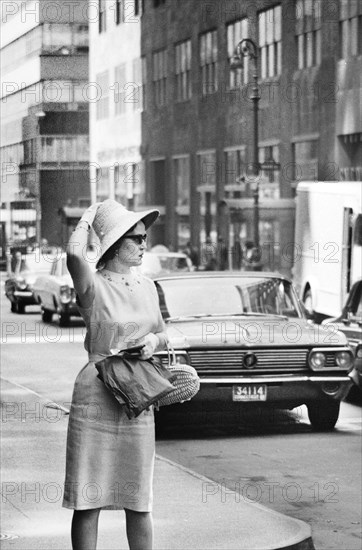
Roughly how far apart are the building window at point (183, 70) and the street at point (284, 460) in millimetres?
39572

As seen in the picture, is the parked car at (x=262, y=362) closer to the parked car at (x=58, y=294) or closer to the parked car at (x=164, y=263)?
the parked car at (x=58, y=294)

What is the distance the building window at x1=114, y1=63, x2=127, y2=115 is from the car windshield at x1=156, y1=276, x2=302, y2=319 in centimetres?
5199

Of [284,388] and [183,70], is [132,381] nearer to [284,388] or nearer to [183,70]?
[284,388]

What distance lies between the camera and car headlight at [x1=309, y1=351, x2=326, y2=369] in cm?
1449

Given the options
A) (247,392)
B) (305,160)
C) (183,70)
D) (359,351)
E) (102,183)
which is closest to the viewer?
(247,392)

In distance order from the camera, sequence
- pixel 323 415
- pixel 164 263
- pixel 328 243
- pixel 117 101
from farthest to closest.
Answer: pixel 117 101
pixel 164 263
pixel 328 243
pixel 323 415

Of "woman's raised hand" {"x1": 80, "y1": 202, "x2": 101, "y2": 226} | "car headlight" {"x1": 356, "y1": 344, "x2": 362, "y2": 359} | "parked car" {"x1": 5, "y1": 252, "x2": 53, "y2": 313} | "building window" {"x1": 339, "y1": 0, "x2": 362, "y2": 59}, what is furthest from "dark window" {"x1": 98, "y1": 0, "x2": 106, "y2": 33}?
"woman's raised hand" {"x1": 80, "y1": 202, "x2": 101, "y2": 226}

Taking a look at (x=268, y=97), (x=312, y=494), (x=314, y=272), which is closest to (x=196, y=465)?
(x=312, y=494)

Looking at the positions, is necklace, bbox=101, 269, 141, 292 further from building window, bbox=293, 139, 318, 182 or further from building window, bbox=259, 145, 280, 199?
building window, bbox=259, 145, 280, 199

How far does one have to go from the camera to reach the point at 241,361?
1434 cm

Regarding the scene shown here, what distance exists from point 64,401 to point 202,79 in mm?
40075

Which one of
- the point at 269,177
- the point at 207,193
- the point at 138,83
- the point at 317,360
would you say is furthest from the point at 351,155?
the point at 317,360

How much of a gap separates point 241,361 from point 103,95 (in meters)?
61.4

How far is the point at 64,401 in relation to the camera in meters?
17.5
